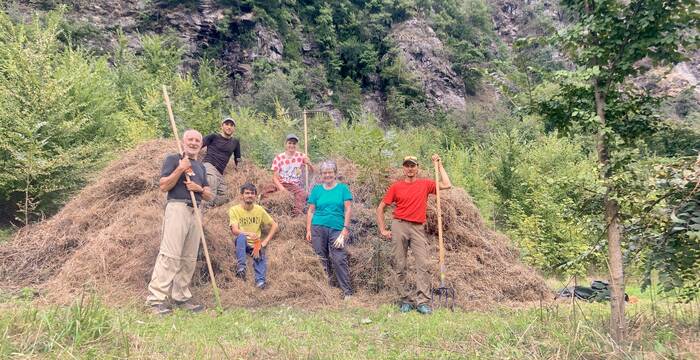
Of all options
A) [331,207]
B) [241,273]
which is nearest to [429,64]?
[331,207]

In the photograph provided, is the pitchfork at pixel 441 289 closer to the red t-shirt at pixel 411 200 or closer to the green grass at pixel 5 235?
the red t-shirt at pixel 411 200

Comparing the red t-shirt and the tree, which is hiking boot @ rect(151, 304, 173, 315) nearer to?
the red t-shirt

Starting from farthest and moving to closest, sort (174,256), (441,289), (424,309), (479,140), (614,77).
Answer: (479,140) → (441,289) → (424,309) → (174,256) → (614,77)

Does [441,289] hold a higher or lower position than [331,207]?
lower

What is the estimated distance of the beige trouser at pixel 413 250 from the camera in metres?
5.61

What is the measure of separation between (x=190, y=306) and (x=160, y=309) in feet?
1.26

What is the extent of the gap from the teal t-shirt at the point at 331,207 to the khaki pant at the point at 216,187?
1.74 metres

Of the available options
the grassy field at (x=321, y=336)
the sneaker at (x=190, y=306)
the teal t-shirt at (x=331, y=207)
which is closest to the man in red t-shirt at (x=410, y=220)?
the teal t-shirt at (x=331, y=207)

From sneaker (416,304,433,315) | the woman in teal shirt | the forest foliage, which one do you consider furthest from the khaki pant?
sneaker (416,304,433,315)

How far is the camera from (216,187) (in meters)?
7.07

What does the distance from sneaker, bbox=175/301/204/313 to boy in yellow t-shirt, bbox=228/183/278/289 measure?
0.89m

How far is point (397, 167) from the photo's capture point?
27.7 feet

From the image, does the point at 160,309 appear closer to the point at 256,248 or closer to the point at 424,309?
the point at 256,248

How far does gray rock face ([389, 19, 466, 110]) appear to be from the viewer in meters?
43.9
